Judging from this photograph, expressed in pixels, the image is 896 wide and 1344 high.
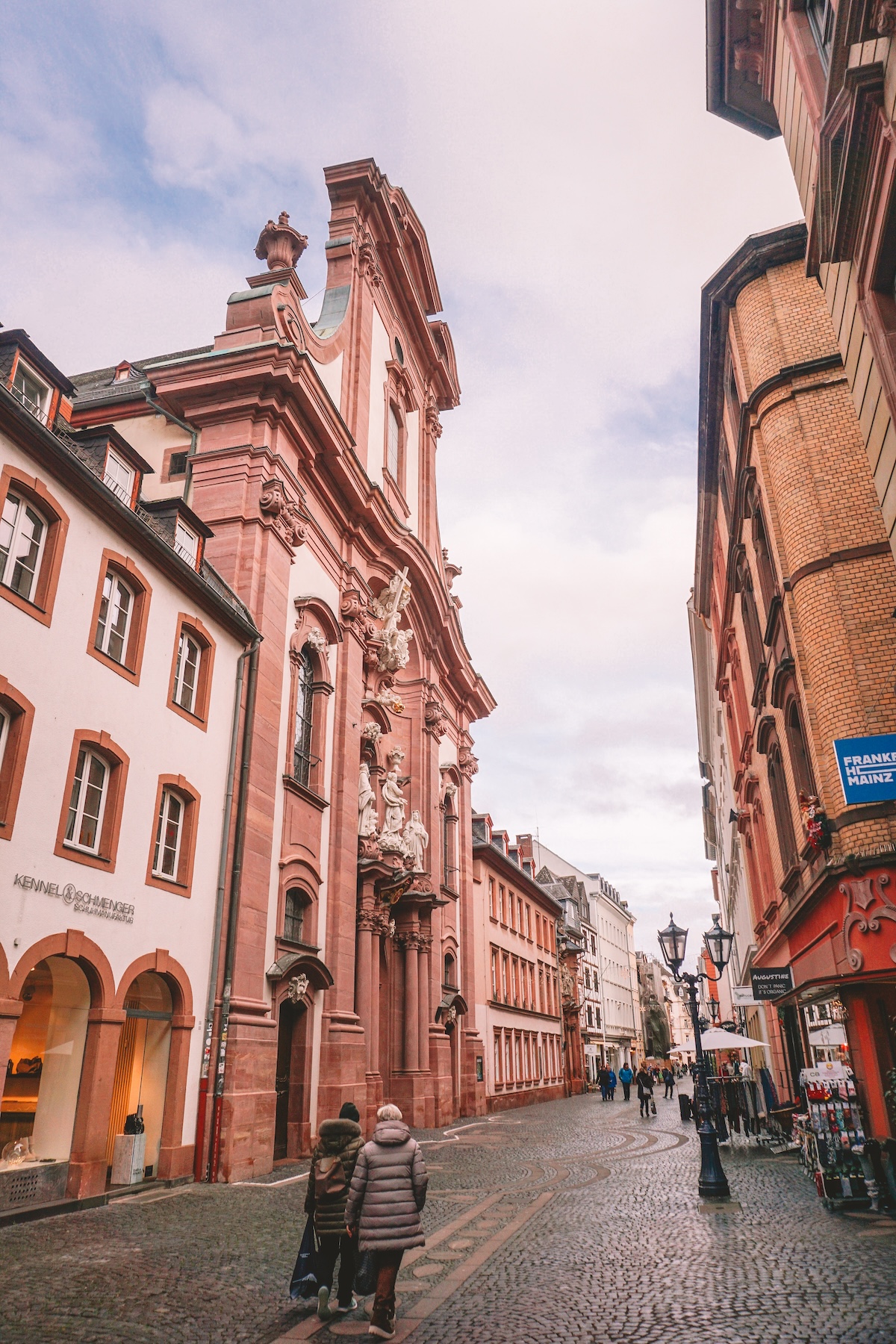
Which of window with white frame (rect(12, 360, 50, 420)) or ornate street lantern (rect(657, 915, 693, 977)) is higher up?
window with white frame (rect(12, 360, 50, 420))

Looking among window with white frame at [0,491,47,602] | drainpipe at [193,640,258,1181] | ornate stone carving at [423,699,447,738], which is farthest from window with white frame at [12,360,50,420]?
ornate stone carving at [423,699,447,738]

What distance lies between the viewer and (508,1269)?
339 inches

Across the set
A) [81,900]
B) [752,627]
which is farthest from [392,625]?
[81,900]

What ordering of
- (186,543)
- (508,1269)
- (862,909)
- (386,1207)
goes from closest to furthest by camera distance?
(386,1207) < (508,1269) < (862,909) < (186,543)

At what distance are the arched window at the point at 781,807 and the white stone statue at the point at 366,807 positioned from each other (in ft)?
33.0

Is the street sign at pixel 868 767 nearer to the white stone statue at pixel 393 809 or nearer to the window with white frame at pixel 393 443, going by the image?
the white stone statue at pixel 393 809

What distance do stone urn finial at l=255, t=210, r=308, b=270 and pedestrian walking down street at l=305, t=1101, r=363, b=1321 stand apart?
22.1 m

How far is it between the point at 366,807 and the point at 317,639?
201 inches

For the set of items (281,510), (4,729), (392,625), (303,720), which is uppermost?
(392,625)

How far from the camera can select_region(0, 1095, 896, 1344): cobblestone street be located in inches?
263

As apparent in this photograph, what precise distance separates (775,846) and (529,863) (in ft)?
129

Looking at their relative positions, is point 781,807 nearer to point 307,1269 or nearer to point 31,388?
point 307,1269

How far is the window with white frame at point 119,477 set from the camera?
14.2m

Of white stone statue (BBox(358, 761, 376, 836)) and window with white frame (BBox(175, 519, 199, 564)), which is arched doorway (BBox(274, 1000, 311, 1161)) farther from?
window with white frame (BBox(175, 519, 199, 564))
